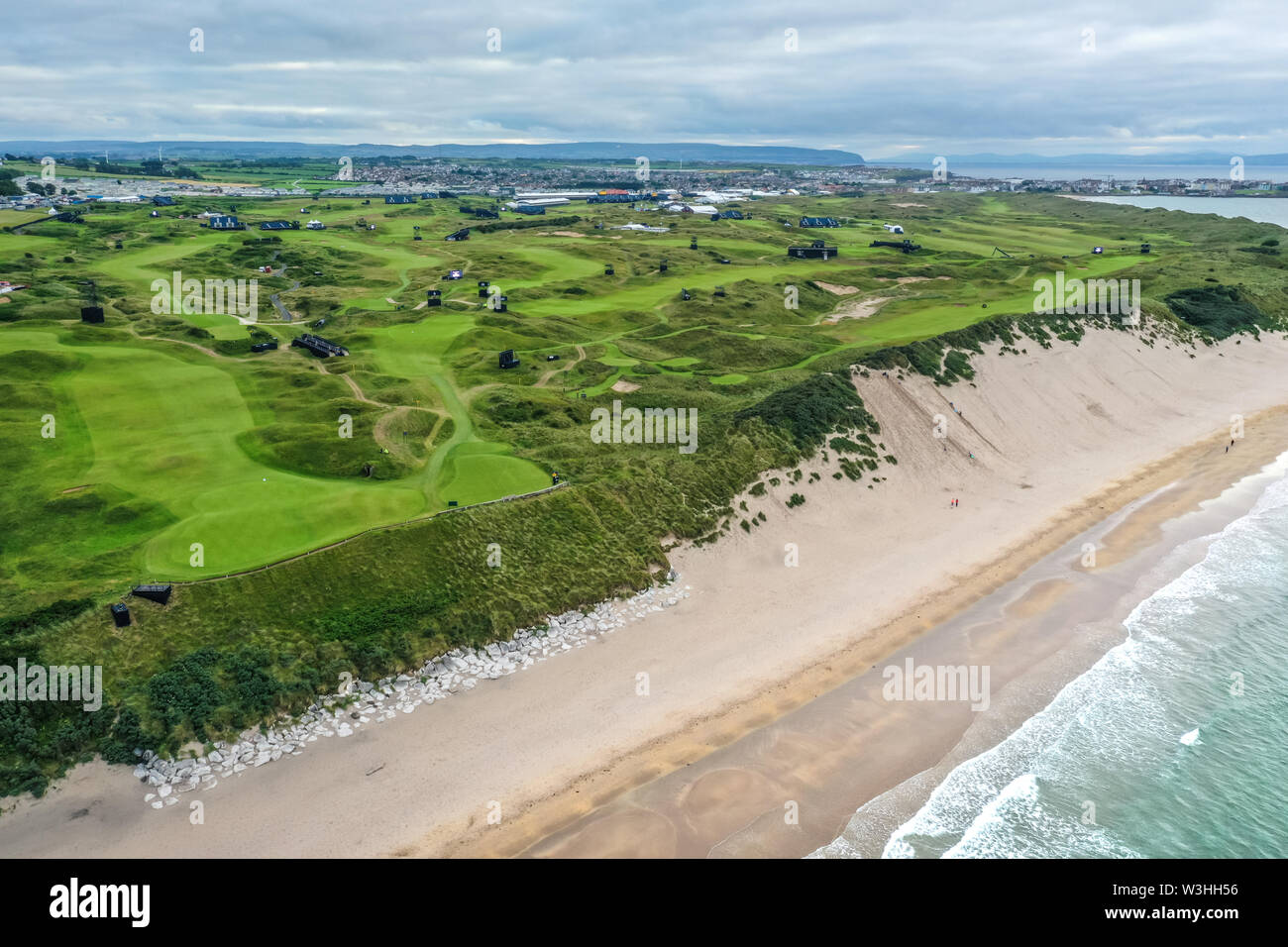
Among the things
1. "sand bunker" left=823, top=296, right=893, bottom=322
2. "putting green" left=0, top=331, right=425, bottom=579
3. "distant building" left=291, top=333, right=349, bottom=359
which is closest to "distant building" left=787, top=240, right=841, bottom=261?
"sand bunker" left=823, top=296, right=893, bottom=322

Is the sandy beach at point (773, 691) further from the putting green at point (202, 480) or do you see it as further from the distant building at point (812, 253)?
the distant building at point (812, 253)

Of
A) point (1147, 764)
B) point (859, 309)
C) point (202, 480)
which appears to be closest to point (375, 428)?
point (202, 480)

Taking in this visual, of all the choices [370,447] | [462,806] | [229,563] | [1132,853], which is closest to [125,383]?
[370,447]

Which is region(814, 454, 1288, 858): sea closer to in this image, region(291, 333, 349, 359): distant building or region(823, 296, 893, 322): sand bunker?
region(823, 296, 893, 322): sand bunker

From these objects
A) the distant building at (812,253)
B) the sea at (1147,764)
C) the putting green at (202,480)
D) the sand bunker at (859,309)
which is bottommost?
the sea at (1147,764)

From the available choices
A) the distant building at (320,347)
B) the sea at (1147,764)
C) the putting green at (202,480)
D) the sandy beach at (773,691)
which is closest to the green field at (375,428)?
the putting green at (202,480)

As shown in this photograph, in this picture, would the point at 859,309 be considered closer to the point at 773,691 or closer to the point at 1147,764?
the point at 773,691
